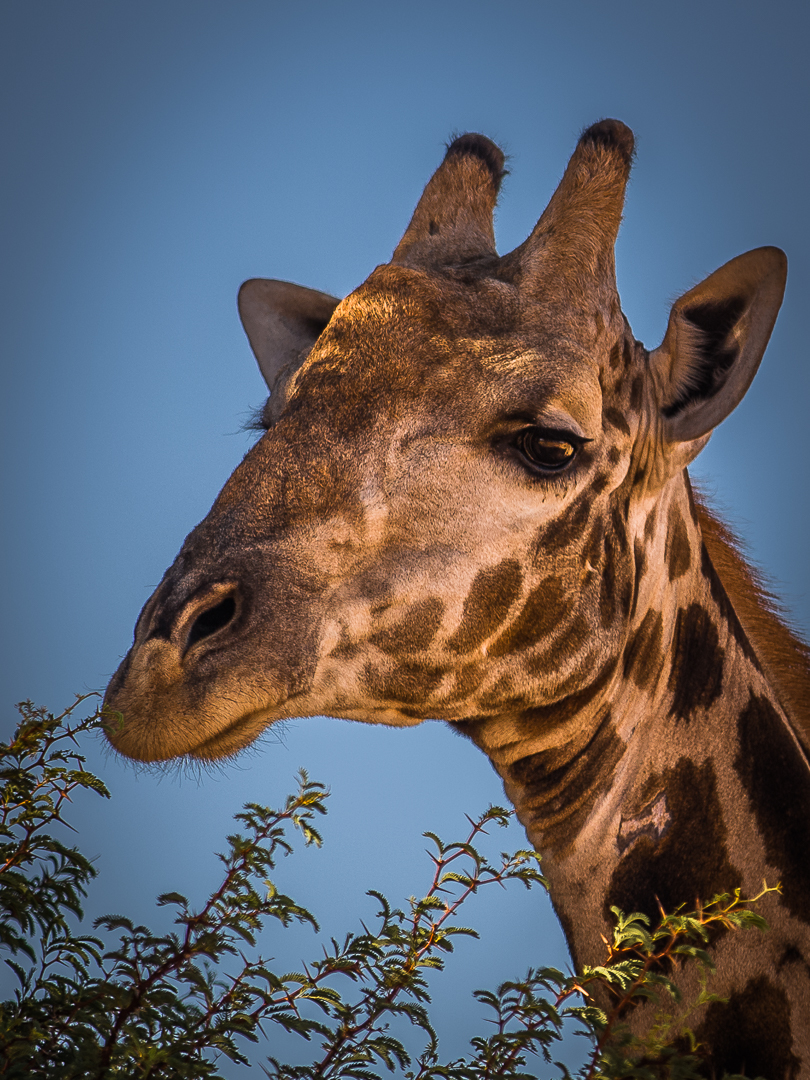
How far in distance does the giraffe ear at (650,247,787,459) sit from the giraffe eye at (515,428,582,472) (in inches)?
20.8

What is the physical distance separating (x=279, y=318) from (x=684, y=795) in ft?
8.52

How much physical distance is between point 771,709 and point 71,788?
2.31 metres

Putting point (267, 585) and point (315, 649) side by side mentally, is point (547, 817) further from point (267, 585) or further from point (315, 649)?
point (267, 585)

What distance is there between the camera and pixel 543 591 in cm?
285

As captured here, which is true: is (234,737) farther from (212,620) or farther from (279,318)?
(279,318)

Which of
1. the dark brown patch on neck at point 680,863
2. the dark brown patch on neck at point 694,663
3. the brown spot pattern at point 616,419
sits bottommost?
the dark brown patch on neck at point 680,863

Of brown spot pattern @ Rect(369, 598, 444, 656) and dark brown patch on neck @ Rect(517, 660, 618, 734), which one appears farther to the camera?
dark brown patch on neck @ Rect(517, 660, 618, 734)

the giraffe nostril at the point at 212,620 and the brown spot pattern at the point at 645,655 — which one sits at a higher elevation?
the giraffe nostril at the point at 212,620

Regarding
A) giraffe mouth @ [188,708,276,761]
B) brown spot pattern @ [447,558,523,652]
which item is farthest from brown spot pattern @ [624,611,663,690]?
giraffe mouth @ [188,708,276,761]

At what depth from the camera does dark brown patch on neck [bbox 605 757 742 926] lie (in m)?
2.77

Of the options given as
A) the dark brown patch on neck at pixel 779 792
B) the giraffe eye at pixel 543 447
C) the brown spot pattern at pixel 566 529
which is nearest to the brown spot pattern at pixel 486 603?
the brown spot pattern at pixel 566 529

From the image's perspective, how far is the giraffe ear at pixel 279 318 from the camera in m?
4.09

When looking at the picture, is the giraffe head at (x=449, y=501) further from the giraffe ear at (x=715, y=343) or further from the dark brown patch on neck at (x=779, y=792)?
the dark brown patch on neck at (x=779, y=792)

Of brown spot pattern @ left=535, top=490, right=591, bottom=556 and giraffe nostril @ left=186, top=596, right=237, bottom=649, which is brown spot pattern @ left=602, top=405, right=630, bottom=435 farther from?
giraffe nostril @ left=186, top=596, right=237, bottom=649
